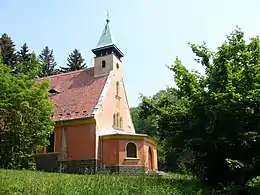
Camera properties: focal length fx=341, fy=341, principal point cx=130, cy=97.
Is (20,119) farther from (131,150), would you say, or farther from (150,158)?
(150,158)

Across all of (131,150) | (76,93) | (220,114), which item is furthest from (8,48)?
(220,114)

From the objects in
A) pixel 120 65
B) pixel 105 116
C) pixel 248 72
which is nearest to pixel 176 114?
pixel 248 72

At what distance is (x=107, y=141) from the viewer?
23375 mm

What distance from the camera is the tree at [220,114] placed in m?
12.3

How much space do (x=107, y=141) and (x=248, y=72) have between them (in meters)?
12.8

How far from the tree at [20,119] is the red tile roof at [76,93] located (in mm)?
3198

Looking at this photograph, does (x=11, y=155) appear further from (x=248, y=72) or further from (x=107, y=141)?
(x=248, y=72)

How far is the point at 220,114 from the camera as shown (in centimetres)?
1241

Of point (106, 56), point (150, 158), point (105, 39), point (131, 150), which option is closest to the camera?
point (131, 150)

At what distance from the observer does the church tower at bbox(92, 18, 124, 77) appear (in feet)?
94.4

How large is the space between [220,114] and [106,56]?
→ 59.7ft

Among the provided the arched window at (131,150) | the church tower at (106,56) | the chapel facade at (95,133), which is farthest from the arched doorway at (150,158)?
the church tower at (106,56)

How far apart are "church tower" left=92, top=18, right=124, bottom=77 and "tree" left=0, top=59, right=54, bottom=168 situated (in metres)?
8.21

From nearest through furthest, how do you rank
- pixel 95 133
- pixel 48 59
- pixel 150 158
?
1. pixel 95 133
2. pixel 150 158
3. pixel 48 59
